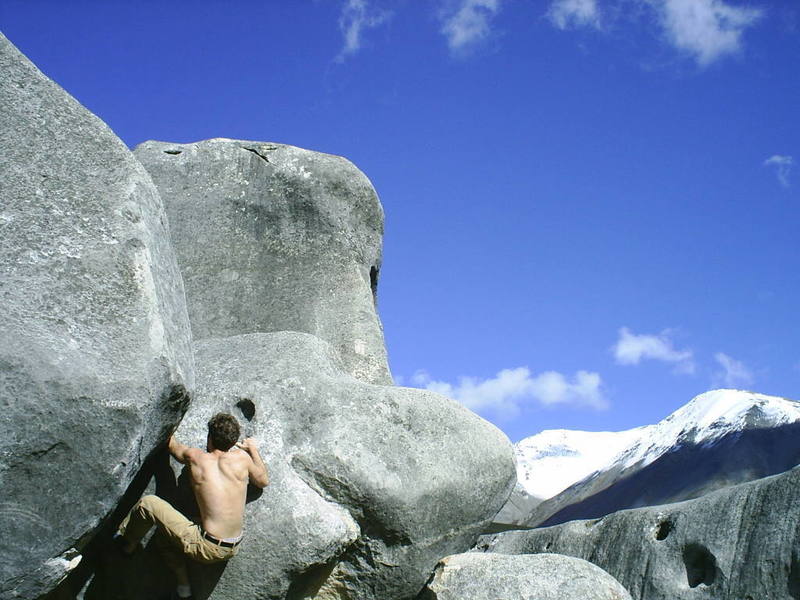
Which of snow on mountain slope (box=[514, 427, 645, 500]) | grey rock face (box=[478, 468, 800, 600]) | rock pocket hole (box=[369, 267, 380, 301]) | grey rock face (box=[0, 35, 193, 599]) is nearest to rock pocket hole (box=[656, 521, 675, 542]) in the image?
grey rock face (box=[478, 468, 800, 600])

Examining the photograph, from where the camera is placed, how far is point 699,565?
7.37 m

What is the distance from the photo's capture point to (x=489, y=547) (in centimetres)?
1009

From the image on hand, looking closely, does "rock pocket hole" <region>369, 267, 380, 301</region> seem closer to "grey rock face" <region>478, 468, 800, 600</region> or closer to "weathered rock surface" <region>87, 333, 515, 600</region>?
"weathered rock surface" <region>87, 333, 515, 600</region>

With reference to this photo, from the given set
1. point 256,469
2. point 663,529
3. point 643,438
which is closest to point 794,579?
point 663,529

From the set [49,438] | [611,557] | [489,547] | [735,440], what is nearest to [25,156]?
[49,438]

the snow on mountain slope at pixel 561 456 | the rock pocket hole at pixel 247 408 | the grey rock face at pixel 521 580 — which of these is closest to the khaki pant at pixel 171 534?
Result: the rock pocket hole at pixel 247 408

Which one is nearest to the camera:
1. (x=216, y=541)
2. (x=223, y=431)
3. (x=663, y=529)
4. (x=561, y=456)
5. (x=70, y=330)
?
(x=70, y=330)

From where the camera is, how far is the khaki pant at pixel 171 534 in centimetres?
445

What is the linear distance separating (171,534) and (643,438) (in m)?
33.3

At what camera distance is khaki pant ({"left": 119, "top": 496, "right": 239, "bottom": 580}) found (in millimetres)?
4449

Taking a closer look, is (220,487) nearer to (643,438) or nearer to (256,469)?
(256,469)

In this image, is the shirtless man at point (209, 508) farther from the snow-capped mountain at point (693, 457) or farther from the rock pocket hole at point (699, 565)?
the snow-capped mountain at point (693, 457)

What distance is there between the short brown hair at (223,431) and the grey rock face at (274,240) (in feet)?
5.83

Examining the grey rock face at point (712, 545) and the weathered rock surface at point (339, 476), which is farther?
the grey rock face at point (712, 545)
